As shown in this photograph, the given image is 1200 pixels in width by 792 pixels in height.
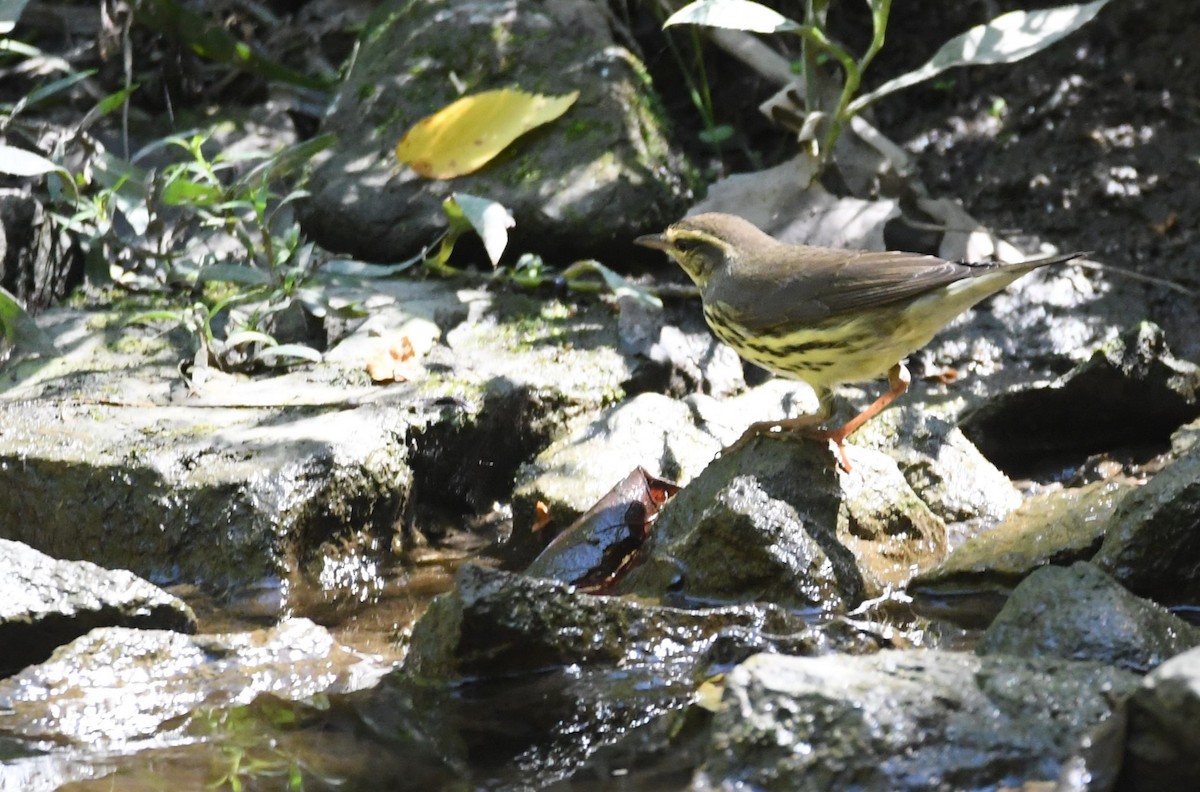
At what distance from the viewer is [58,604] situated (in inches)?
156

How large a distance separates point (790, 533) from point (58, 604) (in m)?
2.09

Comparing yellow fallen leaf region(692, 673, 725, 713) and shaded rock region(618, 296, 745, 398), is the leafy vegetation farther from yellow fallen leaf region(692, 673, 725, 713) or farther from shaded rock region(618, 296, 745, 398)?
yellow fallen leaf region(692, 673, 725, 713)

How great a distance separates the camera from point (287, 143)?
7.63 m

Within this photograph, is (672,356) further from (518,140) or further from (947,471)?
(518,140)

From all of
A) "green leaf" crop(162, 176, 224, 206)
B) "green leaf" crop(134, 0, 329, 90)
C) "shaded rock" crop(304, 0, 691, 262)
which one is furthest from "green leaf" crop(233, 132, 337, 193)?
"green leaf" crop(134, 0, 329, 90)

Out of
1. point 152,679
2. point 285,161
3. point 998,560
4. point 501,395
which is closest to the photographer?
point 152,679

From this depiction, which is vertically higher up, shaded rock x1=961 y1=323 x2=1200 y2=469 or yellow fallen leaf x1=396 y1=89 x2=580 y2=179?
yellow fallen leaf x1=396 y1=89 x2=580 y2=179

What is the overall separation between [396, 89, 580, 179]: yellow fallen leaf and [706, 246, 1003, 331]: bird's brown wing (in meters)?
2.22

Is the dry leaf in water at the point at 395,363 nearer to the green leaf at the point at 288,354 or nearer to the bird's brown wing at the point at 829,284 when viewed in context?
the green leaf at the point at 288,354

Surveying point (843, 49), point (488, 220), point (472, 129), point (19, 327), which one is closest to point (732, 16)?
point (843, 49)

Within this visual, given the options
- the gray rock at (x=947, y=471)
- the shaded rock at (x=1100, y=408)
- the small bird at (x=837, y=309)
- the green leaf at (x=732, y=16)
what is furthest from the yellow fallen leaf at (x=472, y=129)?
the shaded rock at (x=1100, y=408)

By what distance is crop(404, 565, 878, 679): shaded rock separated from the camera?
3799 mm

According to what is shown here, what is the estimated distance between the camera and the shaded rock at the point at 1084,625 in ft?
11.6

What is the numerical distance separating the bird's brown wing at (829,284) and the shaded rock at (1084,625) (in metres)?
1.31
